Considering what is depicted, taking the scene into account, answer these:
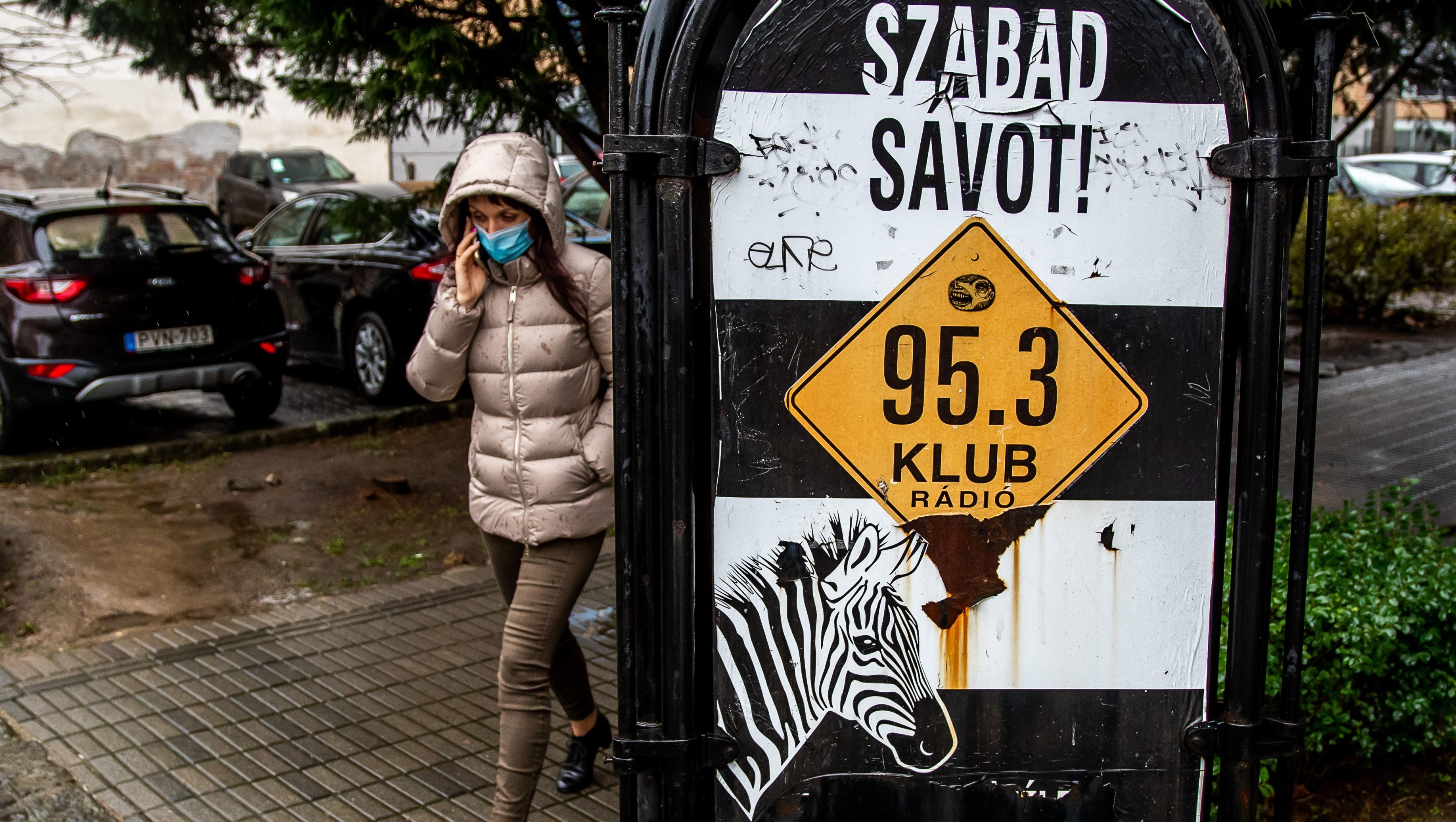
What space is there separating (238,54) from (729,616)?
6.64 m

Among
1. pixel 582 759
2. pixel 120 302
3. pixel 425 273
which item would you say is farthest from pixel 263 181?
pixel 582 759

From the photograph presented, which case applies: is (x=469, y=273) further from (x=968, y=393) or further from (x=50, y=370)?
(x=50, y=370)

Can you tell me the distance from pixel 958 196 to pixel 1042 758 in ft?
3.20

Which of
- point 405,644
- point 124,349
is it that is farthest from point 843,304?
point 124,349

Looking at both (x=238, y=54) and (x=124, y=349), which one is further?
(x=124, y=349)

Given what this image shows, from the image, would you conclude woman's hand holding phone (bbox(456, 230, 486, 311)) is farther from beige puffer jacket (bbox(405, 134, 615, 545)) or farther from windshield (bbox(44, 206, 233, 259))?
windshield (bbox(44, 206, 233, 259))

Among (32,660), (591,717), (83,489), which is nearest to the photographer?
(591,717)

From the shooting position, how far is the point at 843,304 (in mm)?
2070

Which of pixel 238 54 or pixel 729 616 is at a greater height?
pixel 238 54

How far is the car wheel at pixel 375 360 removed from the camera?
9781mm

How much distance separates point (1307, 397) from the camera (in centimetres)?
210

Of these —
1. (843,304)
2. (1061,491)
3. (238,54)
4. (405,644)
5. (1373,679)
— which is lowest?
(405,644)

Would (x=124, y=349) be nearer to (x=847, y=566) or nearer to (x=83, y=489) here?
(x=83, y=489)

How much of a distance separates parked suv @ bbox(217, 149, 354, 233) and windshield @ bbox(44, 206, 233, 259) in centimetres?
1288
